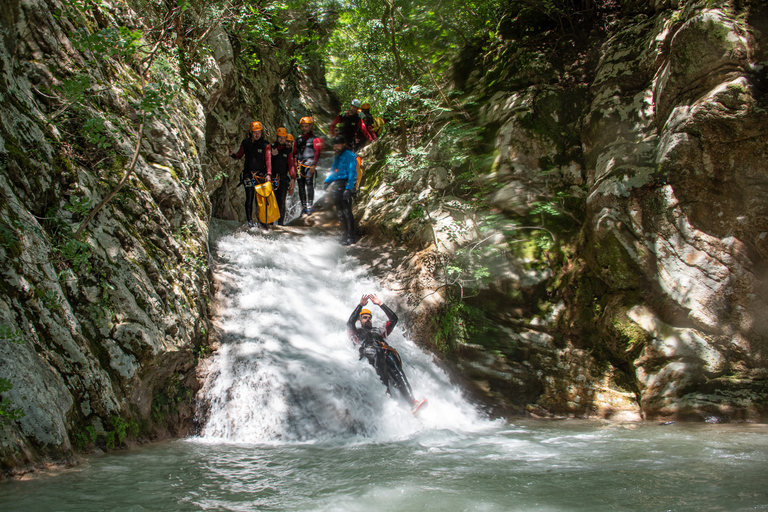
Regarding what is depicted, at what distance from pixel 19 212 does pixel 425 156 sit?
277 inches

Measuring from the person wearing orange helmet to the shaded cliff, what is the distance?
267cm

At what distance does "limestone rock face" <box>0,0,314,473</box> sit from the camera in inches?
141

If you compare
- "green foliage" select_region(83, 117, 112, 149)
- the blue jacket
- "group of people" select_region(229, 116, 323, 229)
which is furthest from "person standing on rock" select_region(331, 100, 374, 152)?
"green foliage" select_region(83, 117, 112, 149)

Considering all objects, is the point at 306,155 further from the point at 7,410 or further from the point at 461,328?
the point at 7,410

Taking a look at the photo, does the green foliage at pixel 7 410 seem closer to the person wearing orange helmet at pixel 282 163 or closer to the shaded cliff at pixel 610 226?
the shaded cliff at pixel 610 226

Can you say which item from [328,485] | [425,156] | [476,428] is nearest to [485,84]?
[425,156]

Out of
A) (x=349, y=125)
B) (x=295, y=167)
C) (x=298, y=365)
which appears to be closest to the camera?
(x=298, y=365)

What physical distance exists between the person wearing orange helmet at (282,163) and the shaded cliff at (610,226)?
8.74ft

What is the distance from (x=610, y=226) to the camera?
691cm

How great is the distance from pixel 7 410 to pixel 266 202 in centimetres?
697

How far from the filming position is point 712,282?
19.9ft

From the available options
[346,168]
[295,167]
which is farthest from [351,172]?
[295,167]

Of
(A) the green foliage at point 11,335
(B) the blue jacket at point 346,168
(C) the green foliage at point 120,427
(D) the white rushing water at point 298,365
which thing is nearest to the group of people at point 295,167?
(B) the blue jacket at point 346,168

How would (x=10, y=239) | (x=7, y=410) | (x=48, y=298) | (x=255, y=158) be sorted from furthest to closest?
1. (x=255, y=158)
2. (x=48, y=298)
3. (x=10, y=239)
4. (x=7, y=410)
